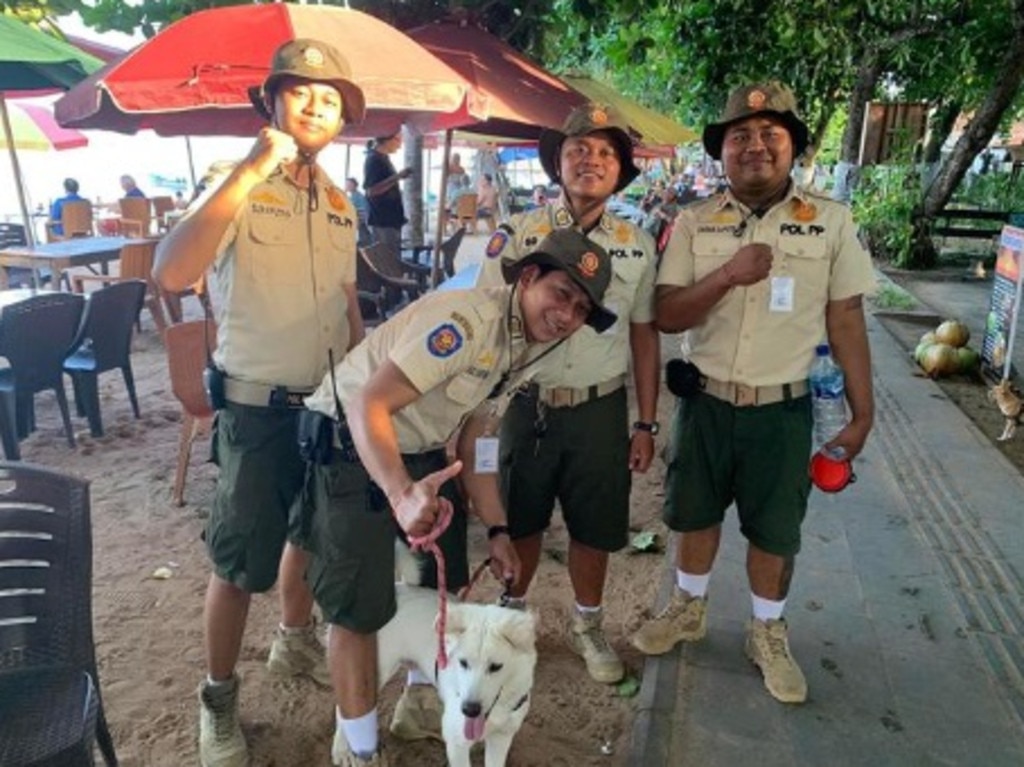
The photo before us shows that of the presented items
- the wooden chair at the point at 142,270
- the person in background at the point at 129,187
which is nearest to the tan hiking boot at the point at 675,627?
the wooden chair at the point at 142,270

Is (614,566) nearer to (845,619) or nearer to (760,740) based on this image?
(845,619)

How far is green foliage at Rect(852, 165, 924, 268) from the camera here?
13961mm

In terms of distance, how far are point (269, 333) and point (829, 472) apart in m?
2.13

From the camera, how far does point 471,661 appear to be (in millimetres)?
2119

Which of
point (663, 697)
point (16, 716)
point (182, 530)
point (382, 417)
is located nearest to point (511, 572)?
point (382, 417)

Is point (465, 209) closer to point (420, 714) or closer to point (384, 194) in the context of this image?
point (384, 194)

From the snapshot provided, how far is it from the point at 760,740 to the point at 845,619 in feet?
3.42

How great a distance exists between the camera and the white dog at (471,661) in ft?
6.97

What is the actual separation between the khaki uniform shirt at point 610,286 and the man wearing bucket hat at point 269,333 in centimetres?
66

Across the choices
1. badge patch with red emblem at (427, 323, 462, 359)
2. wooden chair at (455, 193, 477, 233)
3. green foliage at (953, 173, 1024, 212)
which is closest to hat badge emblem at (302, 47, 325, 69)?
badge patch with red emblem at (427, 323, 462, 359)

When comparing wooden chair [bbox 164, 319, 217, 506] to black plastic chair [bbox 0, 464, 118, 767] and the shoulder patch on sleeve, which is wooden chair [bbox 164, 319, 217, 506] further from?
black plastic chair [bbox 0, 464, 118, 767]

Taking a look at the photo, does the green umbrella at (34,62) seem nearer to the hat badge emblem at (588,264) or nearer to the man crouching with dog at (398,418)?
the man crouching with dog at (398,418)

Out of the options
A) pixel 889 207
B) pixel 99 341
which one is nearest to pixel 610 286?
pixel 99 341

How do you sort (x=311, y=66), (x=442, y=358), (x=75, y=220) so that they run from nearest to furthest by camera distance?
1. (x=442, y=358)
2. (x=311, y=66)
3. (x=75, y=220)
